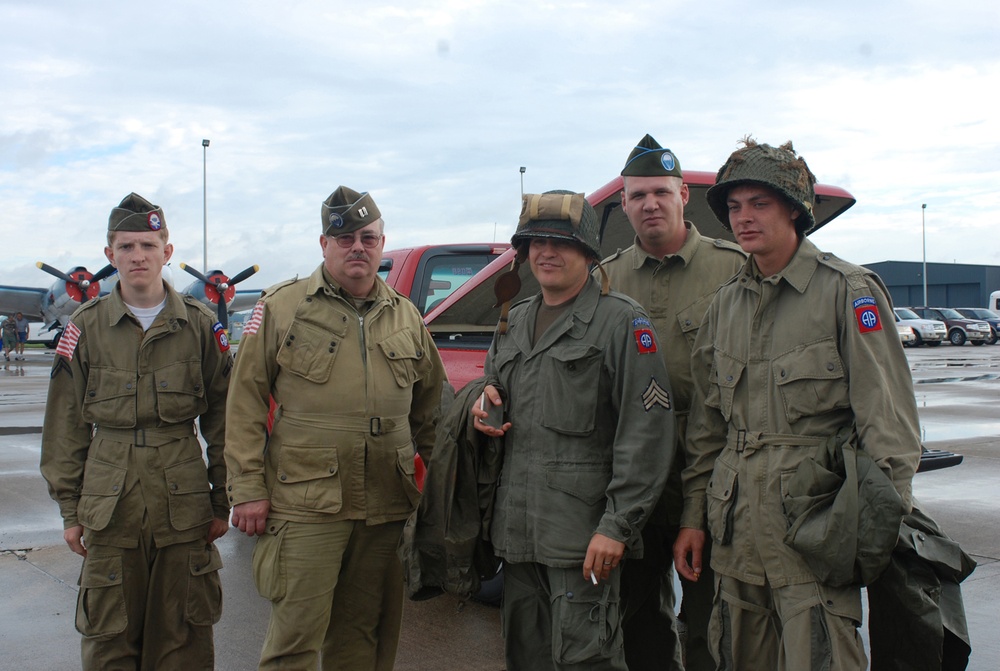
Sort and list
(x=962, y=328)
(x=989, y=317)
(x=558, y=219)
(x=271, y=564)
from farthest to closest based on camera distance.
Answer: (x=989, y=317), (x=962, y=328), (x=271, y=564), (x=558, y=219)

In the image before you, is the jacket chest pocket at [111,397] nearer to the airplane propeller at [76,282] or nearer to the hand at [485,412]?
the hand at [485,412]

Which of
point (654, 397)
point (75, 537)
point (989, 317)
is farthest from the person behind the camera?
point (989, 317)

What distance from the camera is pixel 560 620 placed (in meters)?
2.75

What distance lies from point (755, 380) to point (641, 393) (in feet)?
1.14

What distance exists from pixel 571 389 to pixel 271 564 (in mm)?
1250

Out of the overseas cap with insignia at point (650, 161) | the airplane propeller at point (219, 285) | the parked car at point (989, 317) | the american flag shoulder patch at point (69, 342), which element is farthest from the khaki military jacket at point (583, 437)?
the parked car at point (989, 317)

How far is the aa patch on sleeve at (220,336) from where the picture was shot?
3.65 meters

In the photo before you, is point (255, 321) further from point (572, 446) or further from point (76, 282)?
point (76, 282)

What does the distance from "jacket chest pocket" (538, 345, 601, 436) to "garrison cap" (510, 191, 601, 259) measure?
1.18ft

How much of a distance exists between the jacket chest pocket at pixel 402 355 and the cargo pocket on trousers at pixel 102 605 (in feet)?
4.13

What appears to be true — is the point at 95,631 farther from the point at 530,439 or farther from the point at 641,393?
the point at 641,393

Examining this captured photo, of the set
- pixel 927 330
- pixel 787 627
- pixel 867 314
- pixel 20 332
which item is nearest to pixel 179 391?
pixel 787 627

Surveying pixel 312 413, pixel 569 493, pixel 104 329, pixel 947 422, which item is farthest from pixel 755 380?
pixel 947 422

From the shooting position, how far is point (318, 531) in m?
3.22
